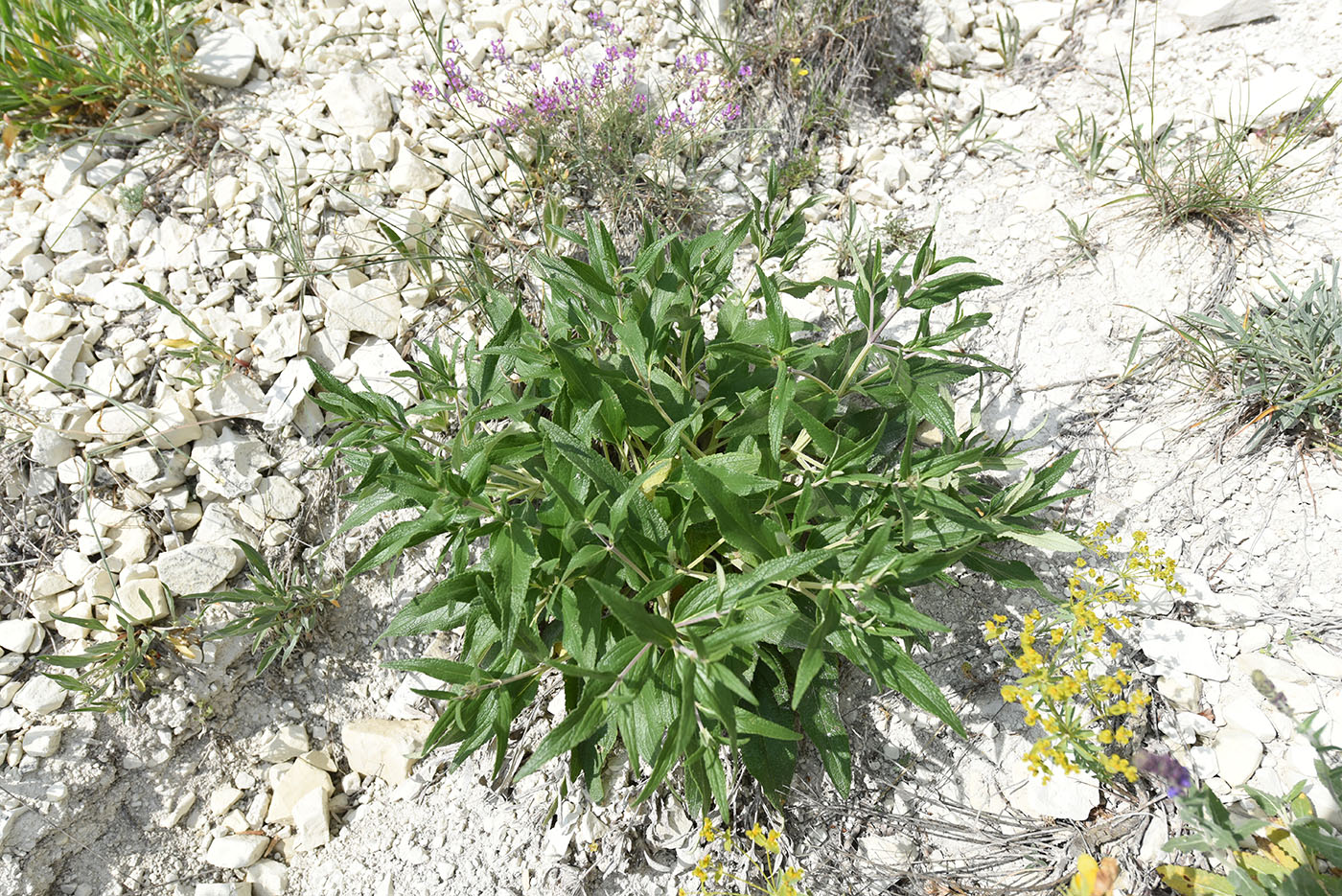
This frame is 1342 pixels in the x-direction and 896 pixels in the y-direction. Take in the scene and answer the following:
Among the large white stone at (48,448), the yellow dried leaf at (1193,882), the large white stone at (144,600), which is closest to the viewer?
the yellow dried leaf at (1193,882)

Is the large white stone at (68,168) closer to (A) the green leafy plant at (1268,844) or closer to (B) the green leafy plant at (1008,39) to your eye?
(B) the green leafy plant at (1008,39)

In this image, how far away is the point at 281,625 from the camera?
3.06 meters

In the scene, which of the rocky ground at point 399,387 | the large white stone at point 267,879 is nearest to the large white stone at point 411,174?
the rocky ground at point 399,387

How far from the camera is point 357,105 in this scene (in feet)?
12.2

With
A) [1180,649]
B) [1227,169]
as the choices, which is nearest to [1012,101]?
[1227,169]

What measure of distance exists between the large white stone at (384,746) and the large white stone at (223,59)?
2.89 meters

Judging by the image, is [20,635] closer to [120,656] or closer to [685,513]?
[120,656]

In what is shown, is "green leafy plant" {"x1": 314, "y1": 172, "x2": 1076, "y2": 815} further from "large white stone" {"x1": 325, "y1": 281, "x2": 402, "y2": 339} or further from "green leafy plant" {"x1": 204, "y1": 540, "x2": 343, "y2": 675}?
"large white stone" {"x1": 325, "y1": 281, "x2": 402, "y2": 339}

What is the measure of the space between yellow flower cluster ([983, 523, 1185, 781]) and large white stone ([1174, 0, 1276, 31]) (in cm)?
252

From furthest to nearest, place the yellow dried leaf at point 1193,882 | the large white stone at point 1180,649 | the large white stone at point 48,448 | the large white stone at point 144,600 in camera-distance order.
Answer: the large white stone at point 48,448
the large white stone at point 144,600
the large white stone at point 1180,649
the yellow dried leaf at point 1193,882

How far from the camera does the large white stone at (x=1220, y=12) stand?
372 centimetres

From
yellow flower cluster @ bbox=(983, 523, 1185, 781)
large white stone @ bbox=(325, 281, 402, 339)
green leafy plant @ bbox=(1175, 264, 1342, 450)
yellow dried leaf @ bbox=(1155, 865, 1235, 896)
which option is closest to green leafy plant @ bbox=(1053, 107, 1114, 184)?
green leafy plant @ bbox=(1175, 264, 1342, 450)

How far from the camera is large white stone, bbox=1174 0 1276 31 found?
3717 millimetres

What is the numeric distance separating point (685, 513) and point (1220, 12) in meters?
3.47
